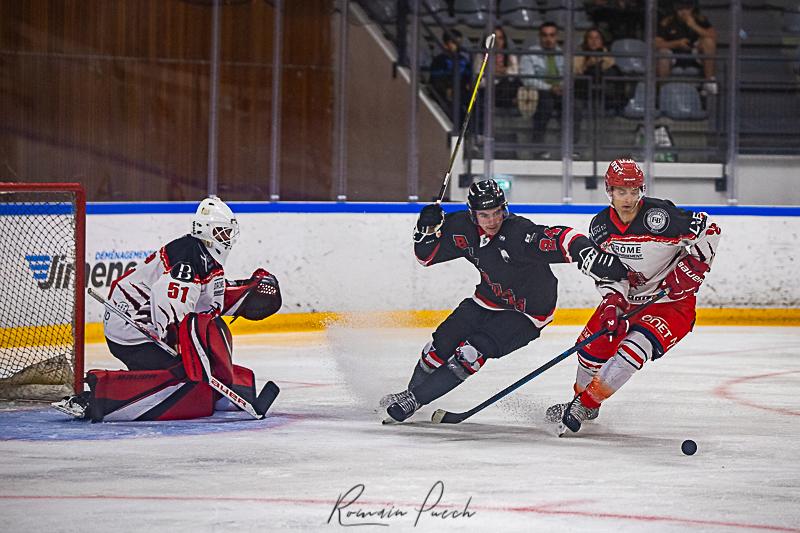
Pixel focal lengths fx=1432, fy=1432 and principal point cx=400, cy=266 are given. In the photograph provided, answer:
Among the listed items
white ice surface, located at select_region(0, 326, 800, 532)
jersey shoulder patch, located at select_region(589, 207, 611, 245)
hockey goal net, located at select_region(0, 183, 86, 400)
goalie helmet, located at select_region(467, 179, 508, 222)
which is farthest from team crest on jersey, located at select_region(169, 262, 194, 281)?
jersey shoulder patch, located at select_region(589, 207, 611, 245)

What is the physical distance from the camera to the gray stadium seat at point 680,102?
9766 mm

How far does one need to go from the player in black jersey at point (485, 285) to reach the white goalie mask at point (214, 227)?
712 mm

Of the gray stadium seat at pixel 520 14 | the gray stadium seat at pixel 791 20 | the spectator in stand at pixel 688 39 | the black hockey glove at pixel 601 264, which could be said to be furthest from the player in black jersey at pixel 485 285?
the gray stadium seat at pixel 791 20

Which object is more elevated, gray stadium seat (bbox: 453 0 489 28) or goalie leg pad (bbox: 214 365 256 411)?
gray stadium seat (bbox: 453 0 489 28)

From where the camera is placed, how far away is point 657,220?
5391mm

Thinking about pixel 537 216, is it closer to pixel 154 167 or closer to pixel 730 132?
pixel 730 132

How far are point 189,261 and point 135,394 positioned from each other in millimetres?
547

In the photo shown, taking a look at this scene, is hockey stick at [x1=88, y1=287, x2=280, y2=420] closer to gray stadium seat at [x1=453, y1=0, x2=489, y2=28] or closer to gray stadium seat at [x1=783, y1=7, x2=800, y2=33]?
Answer: gray stadium seat at [x1=453, y1=0, x2=489, y2=28]

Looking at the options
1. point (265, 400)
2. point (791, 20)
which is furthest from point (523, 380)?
point (791, 20)

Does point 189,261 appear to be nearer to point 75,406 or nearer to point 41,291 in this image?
point 75,406

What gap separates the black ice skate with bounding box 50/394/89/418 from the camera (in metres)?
5.45

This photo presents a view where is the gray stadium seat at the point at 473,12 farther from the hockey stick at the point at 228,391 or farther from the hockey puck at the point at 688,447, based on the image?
the hockey puck at the point at 688,447

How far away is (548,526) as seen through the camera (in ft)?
12.6

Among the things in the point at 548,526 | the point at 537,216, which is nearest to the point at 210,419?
the point at 548,526
